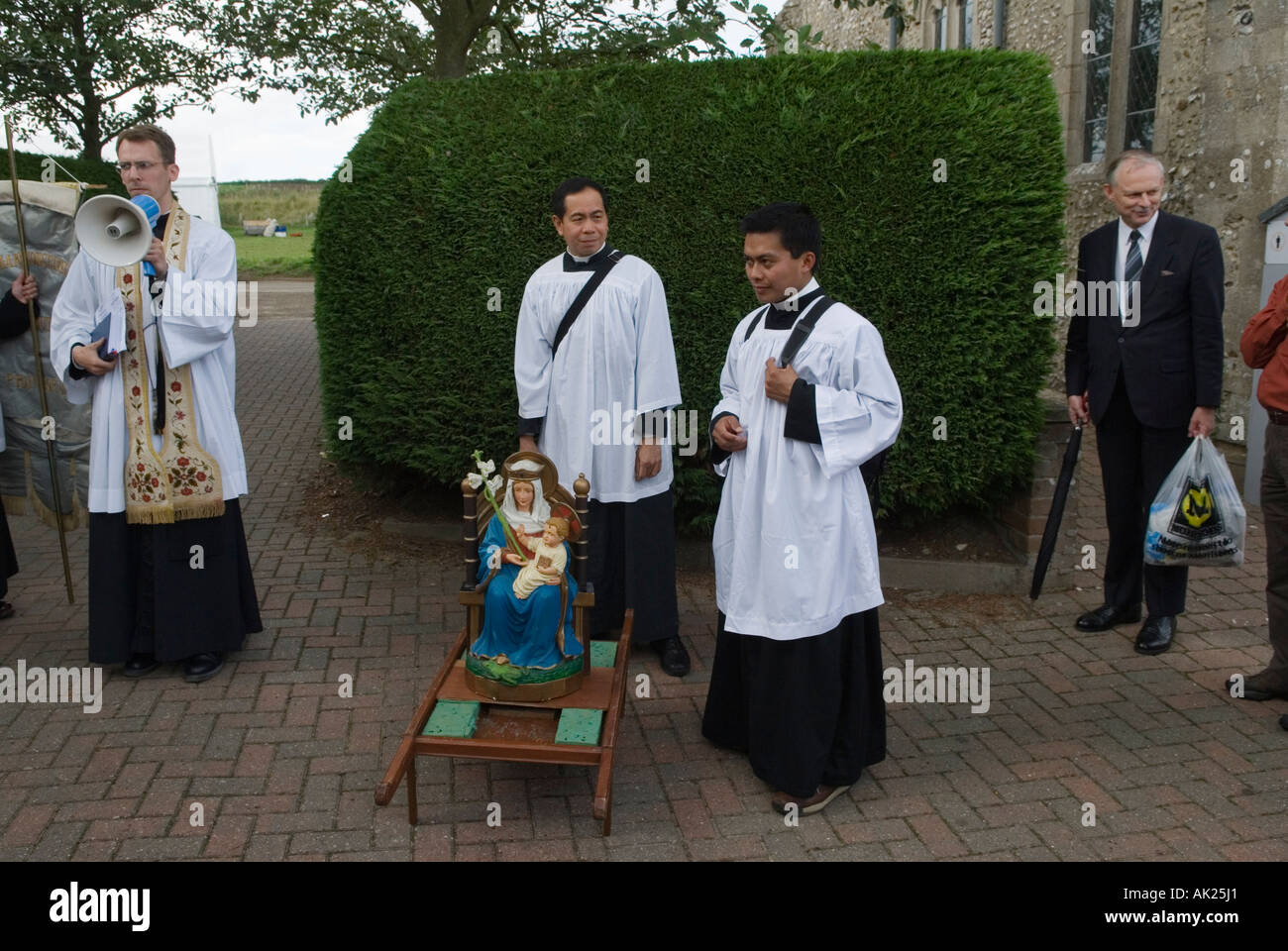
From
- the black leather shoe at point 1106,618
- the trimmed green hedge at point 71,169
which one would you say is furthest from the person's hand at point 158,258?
the trimmed green hedge at point 71,169

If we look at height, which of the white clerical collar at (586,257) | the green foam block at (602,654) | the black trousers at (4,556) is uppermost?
the white clerical collar at (586,257)

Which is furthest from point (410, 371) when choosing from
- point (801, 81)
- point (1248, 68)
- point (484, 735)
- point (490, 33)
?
point (1248, 68)

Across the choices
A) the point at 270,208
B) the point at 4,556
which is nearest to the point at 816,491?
the point at 4,556

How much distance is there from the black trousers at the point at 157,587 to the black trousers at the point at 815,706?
8.12 ft

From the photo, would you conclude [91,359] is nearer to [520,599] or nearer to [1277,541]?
[520,599]

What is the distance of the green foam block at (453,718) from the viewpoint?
3.72 meters

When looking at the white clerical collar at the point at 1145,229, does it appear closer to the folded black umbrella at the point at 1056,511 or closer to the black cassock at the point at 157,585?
the folded black umbrella at the point at 1056,511

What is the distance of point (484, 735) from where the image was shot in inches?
149

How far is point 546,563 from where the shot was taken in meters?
3.94

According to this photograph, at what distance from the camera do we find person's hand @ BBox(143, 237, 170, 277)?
185 inches

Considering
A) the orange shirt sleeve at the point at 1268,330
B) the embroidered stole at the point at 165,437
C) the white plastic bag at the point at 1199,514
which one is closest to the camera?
the orange shirt sleeve at the point at 1268,330

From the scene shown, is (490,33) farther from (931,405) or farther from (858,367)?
(858,367)

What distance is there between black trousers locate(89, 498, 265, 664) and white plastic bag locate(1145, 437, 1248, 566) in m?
4.38

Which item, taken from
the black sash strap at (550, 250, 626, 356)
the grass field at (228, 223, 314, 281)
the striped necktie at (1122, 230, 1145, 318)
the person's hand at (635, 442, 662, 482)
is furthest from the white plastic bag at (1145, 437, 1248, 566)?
the grass field at (228, 223, 314, 281)
